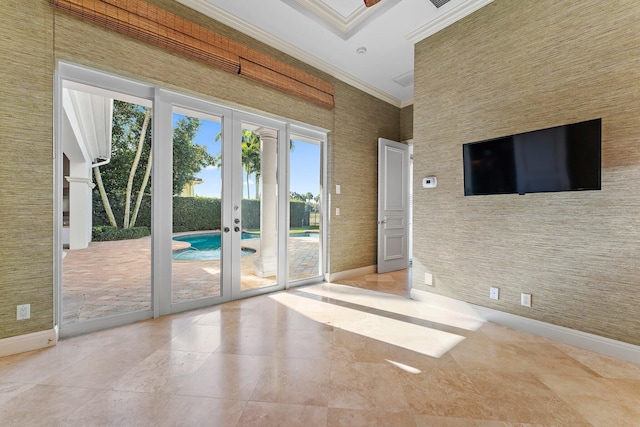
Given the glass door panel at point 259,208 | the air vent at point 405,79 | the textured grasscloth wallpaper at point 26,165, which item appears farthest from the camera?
the air vent at point 405,79

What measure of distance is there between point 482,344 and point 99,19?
419 cm

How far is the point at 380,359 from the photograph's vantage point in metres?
1.99

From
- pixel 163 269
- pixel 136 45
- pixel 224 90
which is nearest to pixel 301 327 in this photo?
pixel 163 269

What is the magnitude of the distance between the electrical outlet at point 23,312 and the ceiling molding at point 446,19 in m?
4.55

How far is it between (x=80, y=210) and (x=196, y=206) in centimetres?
101

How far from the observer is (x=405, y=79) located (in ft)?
14.1

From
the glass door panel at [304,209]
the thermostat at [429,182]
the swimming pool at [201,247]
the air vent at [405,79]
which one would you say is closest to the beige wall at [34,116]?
the swimming pool at [201,247]

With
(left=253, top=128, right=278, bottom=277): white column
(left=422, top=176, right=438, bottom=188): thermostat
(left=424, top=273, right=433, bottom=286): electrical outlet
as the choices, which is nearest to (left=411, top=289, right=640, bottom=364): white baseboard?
(left=424, top=273, right=433, bottom=286): electrical outlet

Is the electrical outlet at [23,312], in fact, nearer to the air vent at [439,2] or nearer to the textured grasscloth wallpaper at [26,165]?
the textured grasscloth wallpaper at [26,165]

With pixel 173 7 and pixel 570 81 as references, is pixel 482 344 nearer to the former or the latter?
pixel 570 81

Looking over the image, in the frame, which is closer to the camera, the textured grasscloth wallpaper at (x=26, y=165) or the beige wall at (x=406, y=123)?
the textured grasscloth wallpaper at (x=26, y=165)

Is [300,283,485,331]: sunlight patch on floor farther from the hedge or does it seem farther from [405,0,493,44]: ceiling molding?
[405,0,493,44]: ceiling molding

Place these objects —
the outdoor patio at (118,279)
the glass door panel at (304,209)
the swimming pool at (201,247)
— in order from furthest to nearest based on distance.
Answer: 1. the glass door panel at (304,209)
2. the swimming pool at (201,247)
3. the outdoor patio at (118,279)

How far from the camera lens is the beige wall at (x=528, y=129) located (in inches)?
78.7
